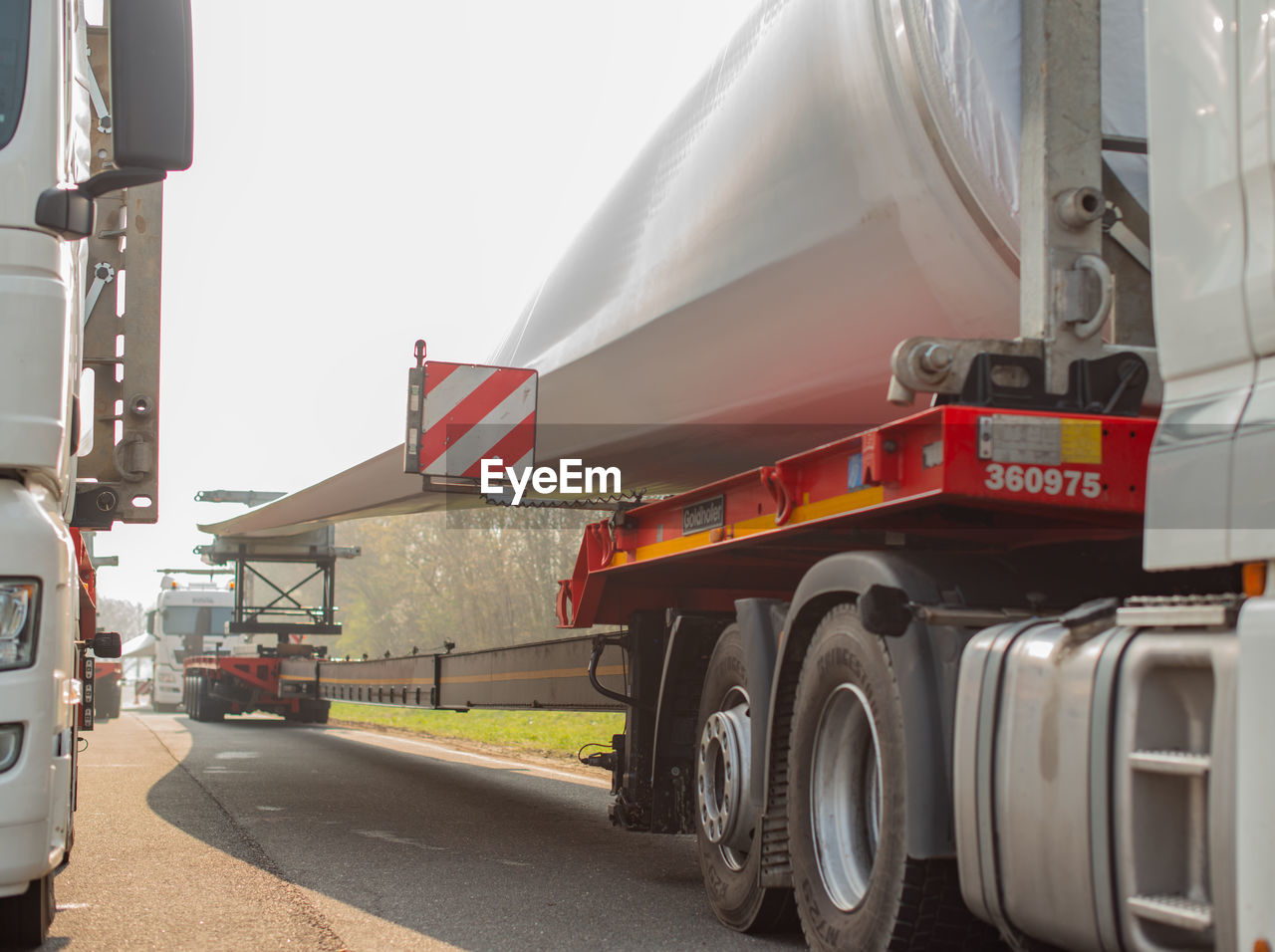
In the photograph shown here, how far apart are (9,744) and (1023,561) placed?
8.69 feet

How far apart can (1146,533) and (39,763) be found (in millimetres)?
2656

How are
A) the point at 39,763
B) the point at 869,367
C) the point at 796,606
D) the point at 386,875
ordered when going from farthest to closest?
the point at 386,875
the point at 869,367
the point at 796,606
the point at 39,763

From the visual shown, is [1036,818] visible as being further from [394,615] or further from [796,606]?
[394,615]

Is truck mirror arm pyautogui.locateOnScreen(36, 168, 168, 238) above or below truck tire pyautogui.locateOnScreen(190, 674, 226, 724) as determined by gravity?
above

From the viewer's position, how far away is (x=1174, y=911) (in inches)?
92.9

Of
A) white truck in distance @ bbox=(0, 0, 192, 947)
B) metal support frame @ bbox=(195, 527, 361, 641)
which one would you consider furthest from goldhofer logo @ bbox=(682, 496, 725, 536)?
metal support frame @ bbox=(195, 527, 361, 641)

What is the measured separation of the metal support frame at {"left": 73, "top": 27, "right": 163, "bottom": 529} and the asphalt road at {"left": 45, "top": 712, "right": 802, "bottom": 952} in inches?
63.5

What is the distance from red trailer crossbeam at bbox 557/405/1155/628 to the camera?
311 centimetres

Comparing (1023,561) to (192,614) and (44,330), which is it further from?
(192,614)

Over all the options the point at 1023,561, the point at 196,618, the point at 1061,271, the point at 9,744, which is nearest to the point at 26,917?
the point at 9,744

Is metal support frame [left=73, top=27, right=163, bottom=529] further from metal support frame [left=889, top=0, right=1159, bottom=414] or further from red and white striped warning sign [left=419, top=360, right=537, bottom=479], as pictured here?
metal support frame [left=889, top=0, right=1159, bottom=414]

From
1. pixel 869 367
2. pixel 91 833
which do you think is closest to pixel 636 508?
A: pixel 869 367

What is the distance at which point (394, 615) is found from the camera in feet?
161

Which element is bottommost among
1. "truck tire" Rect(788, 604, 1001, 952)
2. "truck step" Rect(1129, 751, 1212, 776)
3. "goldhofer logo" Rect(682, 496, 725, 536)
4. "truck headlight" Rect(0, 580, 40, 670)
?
"truck tire" Rect(788, 604, 1001, 952)
